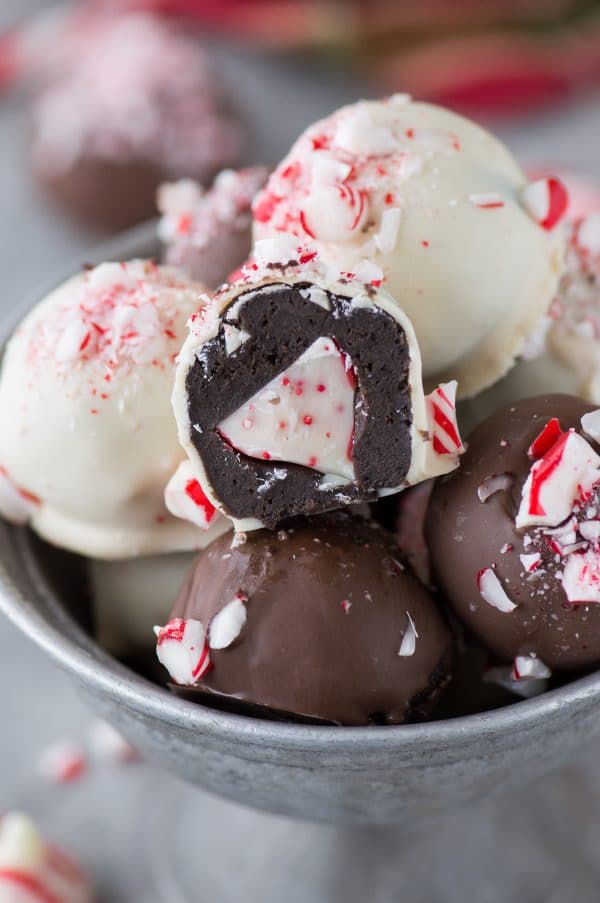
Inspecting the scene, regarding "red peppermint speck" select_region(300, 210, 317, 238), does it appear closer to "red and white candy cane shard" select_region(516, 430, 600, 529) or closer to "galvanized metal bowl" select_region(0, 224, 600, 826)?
"red and white candy cane shard" select_region(516, 430, 600, 529)

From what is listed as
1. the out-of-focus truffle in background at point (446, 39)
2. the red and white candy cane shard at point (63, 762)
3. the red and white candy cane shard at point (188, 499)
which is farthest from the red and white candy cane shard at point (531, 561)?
the out-of-focus truffle in background at point (446, 39)

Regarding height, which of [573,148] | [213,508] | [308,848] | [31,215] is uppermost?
[213,508]

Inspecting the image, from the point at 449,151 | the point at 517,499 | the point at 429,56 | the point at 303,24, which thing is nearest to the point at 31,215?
the point at 303,24

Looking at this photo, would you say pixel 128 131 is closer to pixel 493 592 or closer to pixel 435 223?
pixel 435 223

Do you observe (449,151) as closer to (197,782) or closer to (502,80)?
(197,782)

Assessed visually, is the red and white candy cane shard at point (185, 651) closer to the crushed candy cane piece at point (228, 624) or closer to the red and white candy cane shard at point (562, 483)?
the crushed candy cane piece at point (228, 624)

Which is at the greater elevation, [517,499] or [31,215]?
[517,499]
